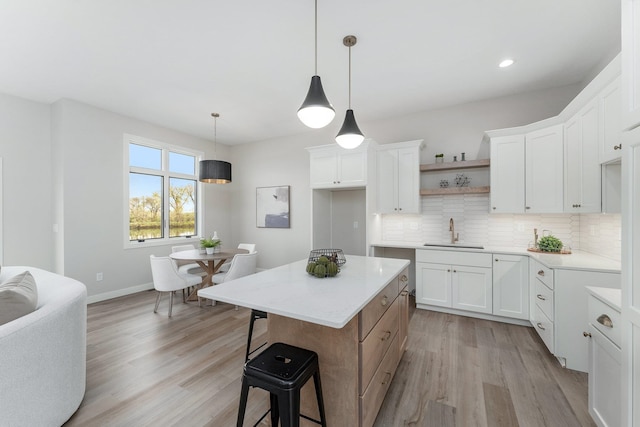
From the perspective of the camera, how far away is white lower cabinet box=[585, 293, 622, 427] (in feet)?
4.40

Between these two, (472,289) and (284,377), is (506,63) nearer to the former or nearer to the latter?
(472,289)

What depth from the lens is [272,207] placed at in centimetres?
557

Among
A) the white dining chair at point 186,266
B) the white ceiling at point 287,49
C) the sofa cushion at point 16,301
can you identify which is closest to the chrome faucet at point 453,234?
the white ceiling at point 287,49

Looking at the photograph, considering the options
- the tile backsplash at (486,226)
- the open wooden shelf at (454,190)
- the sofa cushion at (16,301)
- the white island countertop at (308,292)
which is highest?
the open wooden shelf at (454,190)

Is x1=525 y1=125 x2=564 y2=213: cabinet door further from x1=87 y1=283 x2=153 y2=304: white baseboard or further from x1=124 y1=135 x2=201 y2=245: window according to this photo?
x1=87 y1=283 x2=153 y2=304: white baseboard

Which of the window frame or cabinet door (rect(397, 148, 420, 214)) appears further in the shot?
the window frame

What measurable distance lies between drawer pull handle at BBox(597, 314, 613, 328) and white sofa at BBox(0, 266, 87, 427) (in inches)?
120

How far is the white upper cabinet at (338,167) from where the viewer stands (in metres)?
3.90

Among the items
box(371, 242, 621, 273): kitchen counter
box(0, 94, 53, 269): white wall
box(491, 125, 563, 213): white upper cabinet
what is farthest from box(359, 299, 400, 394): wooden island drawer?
box(0, 94, 53, 269): white wall

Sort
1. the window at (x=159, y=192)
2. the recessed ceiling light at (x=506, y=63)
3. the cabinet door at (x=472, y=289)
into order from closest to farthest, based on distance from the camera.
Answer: the recessed ceiling light at (x=506, y=63), the cabinet door at (x=472, y=289), the window at (x=159, y=192)

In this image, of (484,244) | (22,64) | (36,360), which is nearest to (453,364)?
(484,244)

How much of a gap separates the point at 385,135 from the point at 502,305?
292cm

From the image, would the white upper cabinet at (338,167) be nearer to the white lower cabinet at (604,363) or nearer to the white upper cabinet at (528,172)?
the white upper cabinet at (528,172)

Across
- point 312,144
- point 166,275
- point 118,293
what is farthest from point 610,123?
point 118,293
